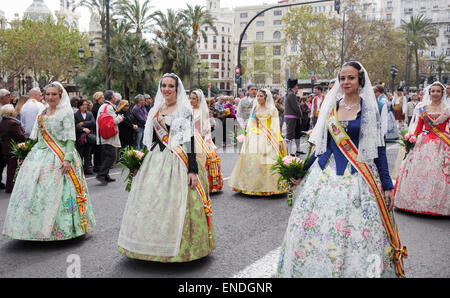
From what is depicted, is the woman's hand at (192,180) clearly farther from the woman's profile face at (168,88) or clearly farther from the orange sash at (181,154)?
the woman's profile face at (168,88)

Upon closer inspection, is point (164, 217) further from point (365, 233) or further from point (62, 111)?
point (62, 111)

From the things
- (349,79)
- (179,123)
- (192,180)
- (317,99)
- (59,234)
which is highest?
(349,79)

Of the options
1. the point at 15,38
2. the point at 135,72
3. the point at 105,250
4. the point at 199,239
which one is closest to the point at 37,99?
the point at 105,250

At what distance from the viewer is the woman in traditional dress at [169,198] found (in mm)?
4430

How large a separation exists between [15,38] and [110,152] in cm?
3224

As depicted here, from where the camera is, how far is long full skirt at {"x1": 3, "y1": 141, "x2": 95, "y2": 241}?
5184 mm

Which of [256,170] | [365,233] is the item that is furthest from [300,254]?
[256,170]

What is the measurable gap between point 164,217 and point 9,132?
556 cm

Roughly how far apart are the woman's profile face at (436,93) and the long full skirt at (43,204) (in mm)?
5314

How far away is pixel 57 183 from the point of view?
5336 mm

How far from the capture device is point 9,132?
28.4 feet

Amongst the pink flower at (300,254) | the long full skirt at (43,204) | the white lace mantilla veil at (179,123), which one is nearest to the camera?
the pink flower at (300,254)

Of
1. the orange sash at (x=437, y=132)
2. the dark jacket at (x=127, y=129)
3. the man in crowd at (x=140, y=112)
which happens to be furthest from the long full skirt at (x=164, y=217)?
the man in crowd at (x=140, y=112)

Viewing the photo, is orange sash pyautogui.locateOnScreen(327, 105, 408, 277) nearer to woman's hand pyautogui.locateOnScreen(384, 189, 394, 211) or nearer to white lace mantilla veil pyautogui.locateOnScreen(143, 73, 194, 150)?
woman's hand pyautogui.locateOnScreen(384, 189, 394, 211)
